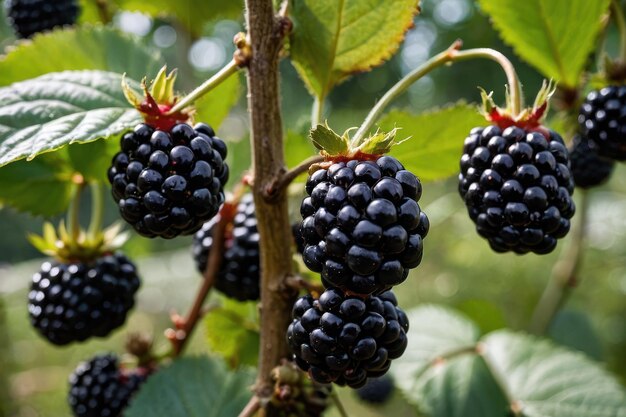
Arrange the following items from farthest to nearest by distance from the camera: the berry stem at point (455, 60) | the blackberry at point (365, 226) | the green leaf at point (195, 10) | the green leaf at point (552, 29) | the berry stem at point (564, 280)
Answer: the berry stem at point (564, 280), the green leaf at point (195, 10), the green leaf at point (552, 29), the berry stem at point (455, 60), the blackberry at point (365, 226)

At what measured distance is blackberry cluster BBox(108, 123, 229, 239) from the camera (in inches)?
35.3

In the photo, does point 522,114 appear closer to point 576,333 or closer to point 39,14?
point 39,14

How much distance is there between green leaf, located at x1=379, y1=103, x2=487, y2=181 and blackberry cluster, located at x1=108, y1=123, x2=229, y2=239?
357 mm

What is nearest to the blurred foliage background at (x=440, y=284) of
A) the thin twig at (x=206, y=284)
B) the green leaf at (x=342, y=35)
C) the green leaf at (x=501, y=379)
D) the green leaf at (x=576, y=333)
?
the green leaf at (x=576, y=333)

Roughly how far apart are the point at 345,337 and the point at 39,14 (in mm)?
1064

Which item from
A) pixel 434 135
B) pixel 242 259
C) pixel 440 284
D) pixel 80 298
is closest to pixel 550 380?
pixel 434 135

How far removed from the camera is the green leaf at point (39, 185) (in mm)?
1298

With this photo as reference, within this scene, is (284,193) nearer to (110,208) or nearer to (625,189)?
A: (625,189)

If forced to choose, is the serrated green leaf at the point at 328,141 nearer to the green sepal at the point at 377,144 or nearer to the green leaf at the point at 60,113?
the green sepal at the point at 377,144

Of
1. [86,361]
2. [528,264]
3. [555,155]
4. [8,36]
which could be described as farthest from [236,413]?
[8,36]

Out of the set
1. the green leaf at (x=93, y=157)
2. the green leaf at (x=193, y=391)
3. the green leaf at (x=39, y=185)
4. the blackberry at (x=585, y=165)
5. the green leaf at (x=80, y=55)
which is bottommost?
the green leaf at (x=193, y=391)

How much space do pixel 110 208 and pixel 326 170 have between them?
13.0ft

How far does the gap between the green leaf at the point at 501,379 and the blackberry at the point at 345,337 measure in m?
0.68

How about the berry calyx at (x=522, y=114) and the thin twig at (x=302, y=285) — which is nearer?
the thin twig at (x=302, y=285)
